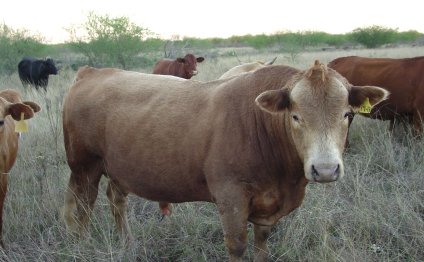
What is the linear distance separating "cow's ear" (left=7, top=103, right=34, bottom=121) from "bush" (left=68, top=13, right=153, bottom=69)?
1850cm

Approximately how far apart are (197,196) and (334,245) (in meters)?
1.22

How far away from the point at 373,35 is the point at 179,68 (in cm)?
4075

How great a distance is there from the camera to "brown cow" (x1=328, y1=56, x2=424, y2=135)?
6.52 metres

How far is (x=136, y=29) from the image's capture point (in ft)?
73.7

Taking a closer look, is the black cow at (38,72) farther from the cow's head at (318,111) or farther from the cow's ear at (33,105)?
the cow's head at (318,111)

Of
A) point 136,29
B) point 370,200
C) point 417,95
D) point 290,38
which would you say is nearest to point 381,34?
point 290,38

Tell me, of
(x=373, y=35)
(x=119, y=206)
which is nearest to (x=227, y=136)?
(x=119, y=206)

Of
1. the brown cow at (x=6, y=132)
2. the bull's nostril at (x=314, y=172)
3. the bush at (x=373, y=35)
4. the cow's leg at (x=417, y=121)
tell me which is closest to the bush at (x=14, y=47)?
the brown cow at (x=6, y=132)

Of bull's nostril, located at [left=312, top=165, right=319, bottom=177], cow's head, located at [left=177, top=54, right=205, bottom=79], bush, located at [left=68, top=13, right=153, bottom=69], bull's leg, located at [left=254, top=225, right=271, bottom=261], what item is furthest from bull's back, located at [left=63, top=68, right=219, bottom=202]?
bush, located at [left=68, top=13, right=153, bottom=69]

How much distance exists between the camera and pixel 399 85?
22.2 ft

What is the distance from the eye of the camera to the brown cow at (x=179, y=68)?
12781mm

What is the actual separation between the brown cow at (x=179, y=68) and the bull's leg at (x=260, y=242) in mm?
9644

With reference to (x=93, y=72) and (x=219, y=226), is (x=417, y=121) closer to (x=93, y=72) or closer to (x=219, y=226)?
(x=219, y=226)

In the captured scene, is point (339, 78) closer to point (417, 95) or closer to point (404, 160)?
point (404, 160)
